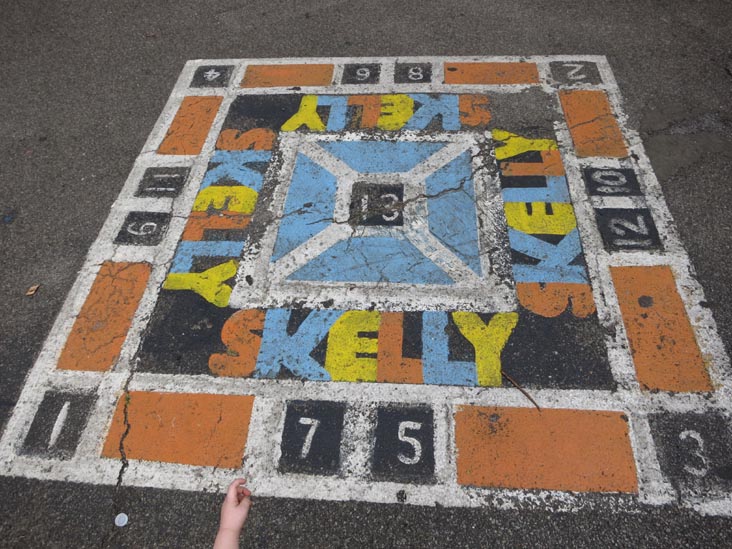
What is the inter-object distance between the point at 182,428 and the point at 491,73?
4.66 m

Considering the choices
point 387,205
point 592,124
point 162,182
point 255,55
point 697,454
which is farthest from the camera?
point 255,55

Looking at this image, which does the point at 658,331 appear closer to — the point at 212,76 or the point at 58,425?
the point at 58,425

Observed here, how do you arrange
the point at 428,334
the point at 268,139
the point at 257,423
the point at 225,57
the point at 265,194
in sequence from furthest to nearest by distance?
the point at 225,57 → the point at 268,139 → the point at 265,194 → the point at 428,334 → the point at 257,423

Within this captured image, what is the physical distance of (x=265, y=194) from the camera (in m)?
4.46

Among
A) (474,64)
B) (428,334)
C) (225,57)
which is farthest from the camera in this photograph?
(225,57)

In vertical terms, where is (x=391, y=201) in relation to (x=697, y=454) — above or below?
above

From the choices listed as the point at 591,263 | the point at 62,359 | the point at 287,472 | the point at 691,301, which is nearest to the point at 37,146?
the point at 62,359

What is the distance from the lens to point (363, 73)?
18.2 feet

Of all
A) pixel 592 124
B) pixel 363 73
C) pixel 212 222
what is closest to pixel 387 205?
pixel 212 222

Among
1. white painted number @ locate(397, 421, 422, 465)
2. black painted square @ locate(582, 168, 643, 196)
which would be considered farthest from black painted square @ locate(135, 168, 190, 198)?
black painted square @ locate(582, 168, 643, 196)

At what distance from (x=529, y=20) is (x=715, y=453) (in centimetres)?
521

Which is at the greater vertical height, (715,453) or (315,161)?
(315,161)

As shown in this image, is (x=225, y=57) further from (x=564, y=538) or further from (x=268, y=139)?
(x=564, y=538)

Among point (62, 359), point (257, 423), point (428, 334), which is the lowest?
point (257, 423)
